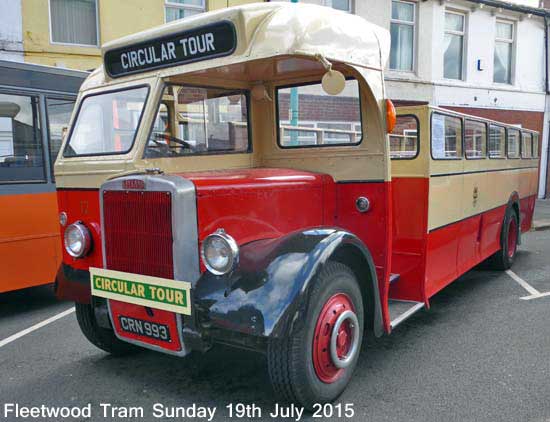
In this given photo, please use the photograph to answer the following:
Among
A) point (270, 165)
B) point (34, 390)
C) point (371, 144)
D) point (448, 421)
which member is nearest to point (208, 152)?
point (270, 165)

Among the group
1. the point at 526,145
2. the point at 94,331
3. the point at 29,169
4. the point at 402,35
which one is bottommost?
the point at 94,331

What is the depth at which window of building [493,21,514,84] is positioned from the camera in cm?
1616

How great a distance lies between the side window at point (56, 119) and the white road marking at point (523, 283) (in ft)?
18.5

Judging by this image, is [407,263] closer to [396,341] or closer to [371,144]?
[396,341]

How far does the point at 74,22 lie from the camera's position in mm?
10594

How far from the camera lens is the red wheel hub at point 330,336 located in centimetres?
323

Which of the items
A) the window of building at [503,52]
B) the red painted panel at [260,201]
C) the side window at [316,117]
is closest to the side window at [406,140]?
the side window at [316,117]

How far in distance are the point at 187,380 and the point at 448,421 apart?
5.92 ft

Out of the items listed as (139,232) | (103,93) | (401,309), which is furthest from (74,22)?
(401,309)

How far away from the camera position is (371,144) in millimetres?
3910

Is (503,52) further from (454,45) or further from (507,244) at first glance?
(507,244)

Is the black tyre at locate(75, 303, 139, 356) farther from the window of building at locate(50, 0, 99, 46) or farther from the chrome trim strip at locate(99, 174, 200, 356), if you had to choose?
the window of building at locate(50, 0, 99, 46)

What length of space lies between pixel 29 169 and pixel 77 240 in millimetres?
2223

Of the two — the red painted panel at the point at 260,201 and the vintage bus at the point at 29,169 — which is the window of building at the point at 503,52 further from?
the red painted panel at the point at 260,201
